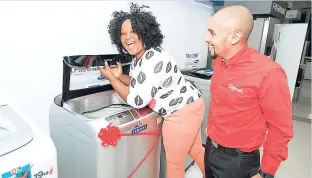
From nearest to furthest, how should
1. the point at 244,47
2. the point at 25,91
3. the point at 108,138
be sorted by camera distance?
1. the point at 244,47
2. the point at 108,138
3. the point at 25,91

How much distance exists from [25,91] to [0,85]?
0.46ft

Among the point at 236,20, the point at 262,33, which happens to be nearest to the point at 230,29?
the point at 236,20

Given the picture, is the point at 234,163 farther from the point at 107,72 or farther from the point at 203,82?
the point at 203,82

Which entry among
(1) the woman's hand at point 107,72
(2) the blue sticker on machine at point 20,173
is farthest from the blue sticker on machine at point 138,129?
(2) the blue sticker on machine at point 20,173

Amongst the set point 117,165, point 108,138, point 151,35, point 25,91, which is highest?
point 151,35

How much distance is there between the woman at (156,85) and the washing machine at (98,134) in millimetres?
109

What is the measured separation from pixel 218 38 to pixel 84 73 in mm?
991

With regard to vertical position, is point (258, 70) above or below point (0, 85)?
above

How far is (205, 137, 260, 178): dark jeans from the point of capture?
105cm

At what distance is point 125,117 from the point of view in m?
1.28

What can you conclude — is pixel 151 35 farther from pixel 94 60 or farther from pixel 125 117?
pixel 125 117

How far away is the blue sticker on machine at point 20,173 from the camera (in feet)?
2.68

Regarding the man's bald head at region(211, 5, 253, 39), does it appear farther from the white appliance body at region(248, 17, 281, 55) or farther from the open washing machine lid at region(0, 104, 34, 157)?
the white appliance body at region(248, 17, 281, 55)

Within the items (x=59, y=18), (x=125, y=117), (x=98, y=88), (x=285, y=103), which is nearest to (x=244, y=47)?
(x=285, y=103)
